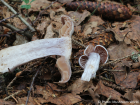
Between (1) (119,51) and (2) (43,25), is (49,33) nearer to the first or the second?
(2) (43,25)

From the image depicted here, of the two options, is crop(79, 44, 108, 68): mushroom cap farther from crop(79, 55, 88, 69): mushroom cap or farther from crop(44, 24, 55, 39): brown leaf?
crop(44, 24, 55, 39): brown leaf

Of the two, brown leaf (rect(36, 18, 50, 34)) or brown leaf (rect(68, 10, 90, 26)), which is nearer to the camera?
brown leaf (rect(36, 18, 50, 34))

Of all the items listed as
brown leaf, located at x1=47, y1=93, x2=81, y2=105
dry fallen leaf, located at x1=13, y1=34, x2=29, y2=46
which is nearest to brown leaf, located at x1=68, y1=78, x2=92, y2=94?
brown leaf, located at x1=47, y1=93, x2=81, y2=105

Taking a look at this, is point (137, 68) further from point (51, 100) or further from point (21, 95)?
point (21, 95)

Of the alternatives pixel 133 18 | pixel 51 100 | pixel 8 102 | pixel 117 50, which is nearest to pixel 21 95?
pixel 8 102

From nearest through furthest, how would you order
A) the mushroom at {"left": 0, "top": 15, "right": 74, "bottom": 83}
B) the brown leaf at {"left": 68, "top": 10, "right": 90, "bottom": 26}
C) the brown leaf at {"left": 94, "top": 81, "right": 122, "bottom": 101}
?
the brown leaf at {"left": 94, "top": 81, "right": 122, "bottom": 101}, the mushroom at {"left": 0, "top": 15, "right": 74, "bottom": 83}, the brown leaf at {"left": 68, "top": 10, "right": 90, "bottom": 26}
